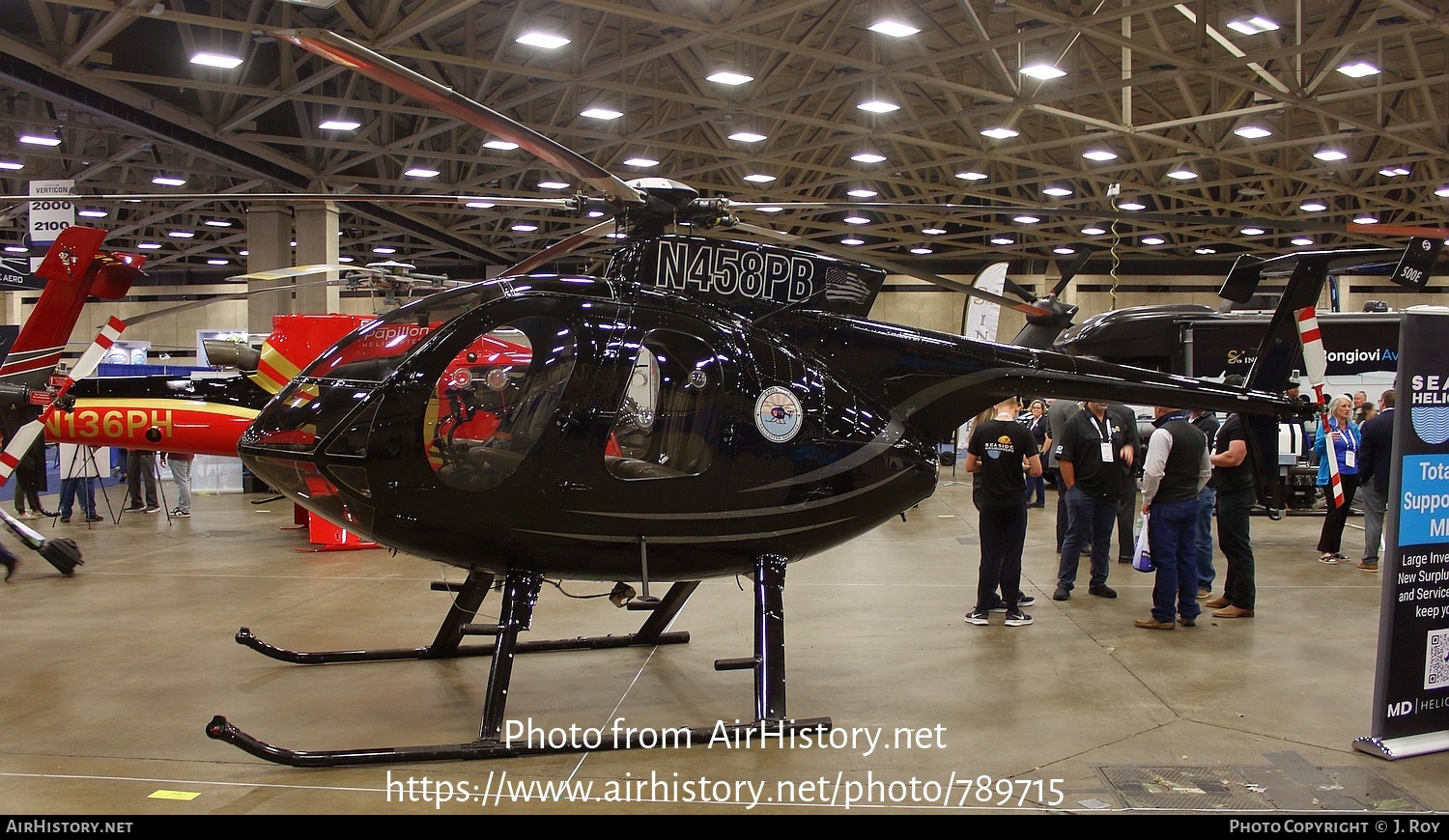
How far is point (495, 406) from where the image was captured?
4.93 meters

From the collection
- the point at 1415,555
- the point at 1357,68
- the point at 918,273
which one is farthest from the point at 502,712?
the point at 1357,68

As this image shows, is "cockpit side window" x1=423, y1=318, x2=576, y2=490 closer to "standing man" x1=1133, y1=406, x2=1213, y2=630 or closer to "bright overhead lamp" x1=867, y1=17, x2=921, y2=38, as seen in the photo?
"standing man" x1=1133, y1=406, x2=1213, y2=630

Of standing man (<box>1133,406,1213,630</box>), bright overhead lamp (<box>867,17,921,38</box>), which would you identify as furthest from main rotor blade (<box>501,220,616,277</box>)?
bright overhead lamp (<box>867,17,921,38</box>)

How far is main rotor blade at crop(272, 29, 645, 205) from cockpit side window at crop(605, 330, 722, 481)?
99 cm

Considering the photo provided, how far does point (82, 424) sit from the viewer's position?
31.1ft

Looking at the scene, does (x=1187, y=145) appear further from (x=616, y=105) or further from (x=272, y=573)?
(x=272, y=573)

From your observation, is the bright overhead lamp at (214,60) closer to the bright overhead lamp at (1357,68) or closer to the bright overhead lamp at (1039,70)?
the bright overhead lamp at (1039,70)

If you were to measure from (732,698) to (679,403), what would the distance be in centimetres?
179

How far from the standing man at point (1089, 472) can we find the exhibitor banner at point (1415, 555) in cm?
342

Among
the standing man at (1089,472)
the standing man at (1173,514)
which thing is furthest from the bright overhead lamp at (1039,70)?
the standing man at (1173,514)

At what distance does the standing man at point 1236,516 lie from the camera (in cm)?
750

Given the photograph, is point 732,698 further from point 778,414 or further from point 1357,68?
point 1357,68

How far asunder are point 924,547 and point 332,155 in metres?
15.7

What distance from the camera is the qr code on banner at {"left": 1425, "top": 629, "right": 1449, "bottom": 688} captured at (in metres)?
4.69
